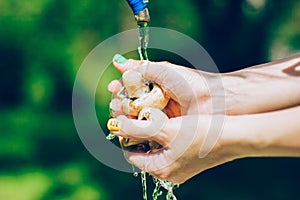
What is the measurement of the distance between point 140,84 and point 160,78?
41mm

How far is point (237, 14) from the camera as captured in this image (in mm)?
2461

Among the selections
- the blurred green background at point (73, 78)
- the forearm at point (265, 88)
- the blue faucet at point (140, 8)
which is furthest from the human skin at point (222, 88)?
the blurred green background at point (73, 78)

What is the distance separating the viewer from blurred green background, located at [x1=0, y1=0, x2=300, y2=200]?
7.86 feet

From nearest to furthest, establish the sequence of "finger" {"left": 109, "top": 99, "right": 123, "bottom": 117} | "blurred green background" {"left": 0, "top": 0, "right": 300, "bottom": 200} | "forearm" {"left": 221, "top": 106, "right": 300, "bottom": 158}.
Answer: "forearm" {"left": 221, "top": 106, "right": 300, "bottom": 158}, "finger" {"left": 109, "top": 99, "right": 123, "bottom": 117}, "blurred green background" {"left": 0, "top": 0, "right": 300, "bottom": 200}

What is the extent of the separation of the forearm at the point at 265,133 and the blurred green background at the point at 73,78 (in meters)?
1.17

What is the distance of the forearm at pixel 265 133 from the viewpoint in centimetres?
122

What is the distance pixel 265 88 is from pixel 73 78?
46.3 inches

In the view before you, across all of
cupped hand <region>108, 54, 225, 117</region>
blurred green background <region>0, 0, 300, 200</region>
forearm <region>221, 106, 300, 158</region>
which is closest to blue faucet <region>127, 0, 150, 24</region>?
cupped hand <region>108, 54, 225, 117</region>

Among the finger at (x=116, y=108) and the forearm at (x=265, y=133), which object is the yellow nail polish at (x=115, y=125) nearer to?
the finger at (x=116, y=108)

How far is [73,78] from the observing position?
2422mm

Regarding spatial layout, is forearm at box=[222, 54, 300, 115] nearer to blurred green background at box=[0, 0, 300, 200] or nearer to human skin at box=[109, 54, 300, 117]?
human skin at box=[109, 54, 300, 117]

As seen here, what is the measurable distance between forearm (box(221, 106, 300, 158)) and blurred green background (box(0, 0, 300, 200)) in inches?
45.9

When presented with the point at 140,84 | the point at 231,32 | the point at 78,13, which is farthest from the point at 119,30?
the point at 140,84

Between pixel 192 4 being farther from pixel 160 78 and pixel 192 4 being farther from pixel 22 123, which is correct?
pixel 160 78
